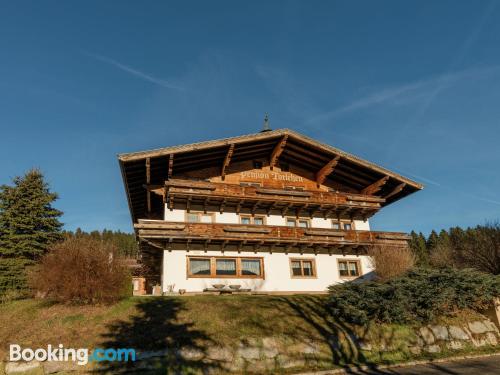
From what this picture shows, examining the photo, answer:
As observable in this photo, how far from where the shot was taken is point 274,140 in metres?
25.7

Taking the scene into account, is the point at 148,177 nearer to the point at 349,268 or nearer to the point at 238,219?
the point at 238,219

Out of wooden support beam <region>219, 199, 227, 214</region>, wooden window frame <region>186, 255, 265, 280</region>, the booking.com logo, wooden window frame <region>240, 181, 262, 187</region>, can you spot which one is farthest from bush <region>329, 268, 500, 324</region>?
wooden window frame <region>240, 181, 262, 187</region>

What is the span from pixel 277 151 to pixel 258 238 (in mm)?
6805

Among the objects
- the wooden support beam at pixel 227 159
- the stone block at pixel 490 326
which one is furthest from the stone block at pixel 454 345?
the wooden support beam at pixel 227 159

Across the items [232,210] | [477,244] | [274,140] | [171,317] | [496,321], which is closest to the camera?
[171,317]

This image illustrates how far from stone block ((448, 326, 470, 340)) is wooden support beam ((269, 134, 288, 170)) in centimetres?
1442

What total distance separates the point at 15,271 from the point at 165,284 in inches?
471

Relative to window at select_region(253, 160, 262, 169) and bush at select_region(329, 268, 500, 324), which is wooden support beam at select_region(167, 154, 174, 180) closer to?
window at select_region(253, 160, 262, 169)

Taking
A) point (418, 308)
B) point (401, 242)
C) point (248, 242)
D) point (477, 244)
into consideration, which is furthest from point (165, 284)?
point (477, 244)

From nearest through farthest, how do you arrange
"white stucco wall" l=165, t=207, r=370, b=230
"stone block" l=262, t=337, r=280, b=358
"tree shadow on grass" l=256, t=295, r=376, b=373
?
"stone block" l=262, t=337, r=280, b=358 < "tree shadow on grass" l=256, t=295, r=376, b=373 < "white stucco wall" l=165, t=207, r=370, b=230

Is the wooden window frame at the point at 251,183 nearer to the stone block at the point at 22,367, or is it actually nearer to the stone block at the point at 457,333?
the stone block at the point at 457,333

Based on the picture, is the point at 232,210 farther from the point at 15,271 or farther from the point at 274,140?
the point at 15,271

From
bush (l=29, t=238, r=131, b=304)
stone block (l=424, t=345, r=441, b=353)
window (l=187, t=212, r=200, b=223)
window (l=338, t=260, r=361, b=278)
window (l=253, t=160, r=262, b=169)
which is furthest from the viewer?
window (l=253, t=160, r=262, b=169)

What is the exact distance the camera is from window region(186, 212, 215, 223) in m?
23.0
